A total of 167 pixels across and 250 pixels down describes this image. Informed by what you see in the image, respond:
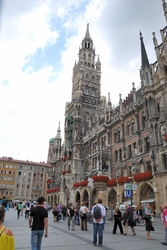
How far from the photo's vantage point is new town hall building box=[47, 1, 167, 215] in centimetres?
2588

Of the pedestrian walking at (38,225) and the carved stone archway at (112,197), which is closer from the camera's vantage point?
the pedestrian walking at (38,225)

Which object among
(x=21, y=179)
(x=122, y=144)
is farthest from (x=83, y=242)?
(x=21, y=179)

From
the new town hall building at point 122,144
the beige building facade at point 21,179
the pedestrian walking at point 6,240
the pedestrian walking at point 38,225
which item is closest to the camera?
the pedestrian walking at point 6,240

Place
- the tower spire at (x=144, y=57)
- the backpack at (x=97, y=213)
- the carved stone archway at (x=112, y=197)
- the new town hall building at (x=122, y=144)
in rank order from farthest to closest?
the carved stone archway at (x=112, y=197) < the tower spire at (x=144, y=57) < the new town hall building at (x=122, y=144) < the backpack at (x=97, y=213)

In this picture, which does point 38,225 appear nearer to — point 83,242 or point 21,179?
point 83,242

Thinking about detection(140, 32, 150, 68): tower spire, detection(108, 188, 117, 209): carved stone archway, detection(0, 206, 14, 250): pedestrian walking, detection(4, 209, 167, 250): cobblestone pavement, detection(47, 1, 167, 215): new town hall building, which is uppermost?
detection(140, 32, 150, 68): tower spire

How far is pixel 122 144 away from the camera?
34688mm

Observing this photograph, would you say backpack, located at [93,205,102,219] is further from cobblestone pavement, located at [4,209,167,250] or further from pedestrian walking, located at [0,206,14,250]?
pedestrian walking, located at [0,206,14,250]

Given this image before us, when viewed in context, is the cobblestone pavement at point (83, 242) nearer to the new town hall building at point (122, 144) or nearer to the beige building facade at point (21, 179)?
the new town hall building at point (122, 144)

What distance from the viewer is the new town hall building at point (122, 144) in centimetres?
2588

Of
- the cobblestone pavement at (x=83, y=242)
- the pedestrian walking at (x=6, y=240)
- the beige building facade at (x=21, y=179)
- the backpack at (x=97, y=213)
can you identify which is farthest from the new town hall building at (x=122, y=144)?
the beige building facade at (x=21, y=179)

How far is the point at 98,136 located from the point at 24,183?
173 ft

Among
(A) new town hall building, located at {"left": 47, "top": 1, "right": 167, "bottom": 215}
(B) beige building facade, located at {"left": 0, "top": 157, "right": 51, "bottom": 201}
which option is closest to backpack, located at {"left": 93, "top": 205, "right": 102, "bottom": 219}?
(A) new town hall building, located at {"left": 47, "top": 1, "right": 167, "bottom": 215}

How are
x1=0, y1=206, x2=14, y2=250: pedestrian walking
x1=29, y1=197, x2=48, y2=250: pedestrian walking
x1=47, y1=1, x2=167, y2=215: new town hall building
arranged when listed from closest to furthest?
x1=0, y1=206, x2=14, y2=250: pedestrian walking → x1=29, y1=197, x2=48, y2=250: pedestrian walking → x1=47, y1=1, x2=167, y2=215: new town hall building
